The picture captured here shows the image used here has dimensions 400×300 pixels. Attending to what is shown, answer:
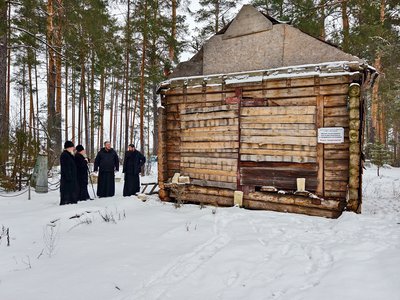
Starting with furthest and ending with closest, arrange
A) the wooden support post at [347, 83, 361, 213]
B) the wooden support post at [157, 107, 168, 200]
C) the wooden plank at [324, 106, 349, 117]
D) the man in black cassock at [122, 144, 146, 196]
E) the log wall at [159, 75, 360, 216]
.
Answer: the man in black cassock at [122, 144, 146, 196] < the wooden support post at [157, 107, 168, 200] < the log wall at [159, 75, 360, 216] < the wooden plank at [324, 106, 349, 117] < the wooden support post at [347, 83, 361, 213]

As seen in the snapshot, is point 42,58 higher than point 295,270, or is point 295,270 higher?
point 42,58

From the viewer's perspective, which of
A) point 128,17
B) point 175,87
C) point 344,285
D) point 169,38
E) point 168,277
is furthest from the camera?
point 128,17

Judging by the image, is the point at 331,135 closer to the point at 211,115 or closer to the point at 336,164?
the point at 336,164

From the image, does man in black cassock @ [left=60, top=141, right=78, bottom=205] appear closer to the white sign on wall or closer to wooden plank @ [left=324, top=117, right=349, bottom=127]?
the white sign on wall

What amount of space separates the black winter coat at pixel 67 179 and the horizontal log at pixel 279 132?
462 centimetres

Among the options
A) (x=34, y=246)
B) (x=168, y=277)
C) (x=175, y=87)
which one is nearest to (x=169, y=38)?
(x=175, y=87)

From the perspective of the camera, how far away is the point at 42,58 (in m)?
25.8

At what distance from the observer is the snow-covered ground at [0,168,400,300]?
3.20 meters

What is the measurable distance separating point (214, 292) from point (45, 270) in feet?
7.34

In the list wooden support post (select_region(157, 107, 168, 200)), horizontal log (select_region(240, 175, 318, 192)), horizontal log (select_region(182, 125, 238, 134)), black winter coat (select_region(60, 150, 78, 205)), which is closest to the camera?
horizontal log (select_region(240, 175, 318, 192))

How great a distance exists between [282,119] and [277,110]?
250mm

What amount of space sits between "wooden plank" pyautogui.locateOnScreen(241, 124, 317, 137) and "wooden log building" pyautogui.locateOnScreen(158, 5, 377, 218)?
23 mm

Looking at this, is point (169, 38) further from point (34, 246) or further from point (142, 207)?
point (34, 246)

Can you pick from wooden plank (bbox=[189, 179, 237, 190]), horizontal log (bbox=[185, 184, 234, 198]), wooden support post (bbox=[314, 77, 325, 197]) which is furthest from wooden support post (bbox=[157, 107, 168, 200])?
wooden support post (bbox=[314, 77, 325, 197])
